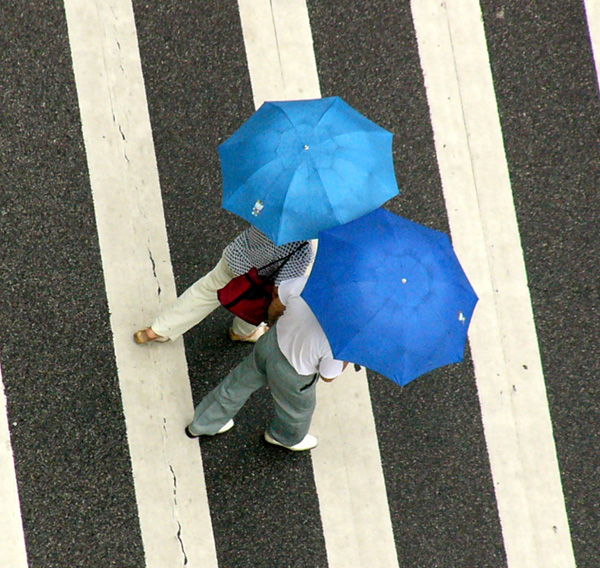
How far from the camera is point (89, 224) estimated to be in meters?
4.72

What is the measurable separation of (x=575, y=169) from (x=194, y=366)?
2.82 meters

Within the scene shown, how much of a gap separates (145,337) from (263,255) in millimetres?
1219

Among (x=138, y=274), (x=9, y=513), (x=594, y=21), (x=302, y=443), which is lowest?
(x=9, y=513)

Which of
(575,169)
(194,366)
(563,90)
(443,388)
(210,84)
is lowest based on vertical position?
(443,388)

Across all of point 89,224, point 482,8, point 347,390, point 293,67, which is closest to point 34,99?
point 89,224

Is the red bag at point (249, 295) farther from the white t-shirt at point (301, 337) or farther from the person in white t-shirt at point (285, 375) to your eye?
the white t-shirt at point (301, 337)

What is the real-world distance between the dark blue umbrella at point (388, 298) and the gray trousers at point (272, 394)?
495 mm

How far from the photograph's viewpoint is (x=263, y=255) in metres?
3.71

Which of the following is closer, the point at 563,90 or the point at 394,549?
the point at 394,549

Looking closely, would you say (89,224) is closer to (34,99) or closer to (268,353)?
(34,99)

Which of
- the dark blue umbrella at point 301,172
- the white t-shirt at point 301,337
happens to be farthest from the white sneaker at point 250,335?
the dark blue umbrella at point 301,172

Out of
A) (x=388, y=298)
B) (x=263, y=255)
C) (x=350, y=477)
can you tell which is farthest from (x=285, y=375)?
(x=350, y=477)

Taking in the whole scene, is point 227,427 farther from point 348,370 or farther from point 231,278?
point 231,278

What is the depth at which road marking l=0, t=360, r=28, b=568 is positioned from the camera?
4410 millimetres
